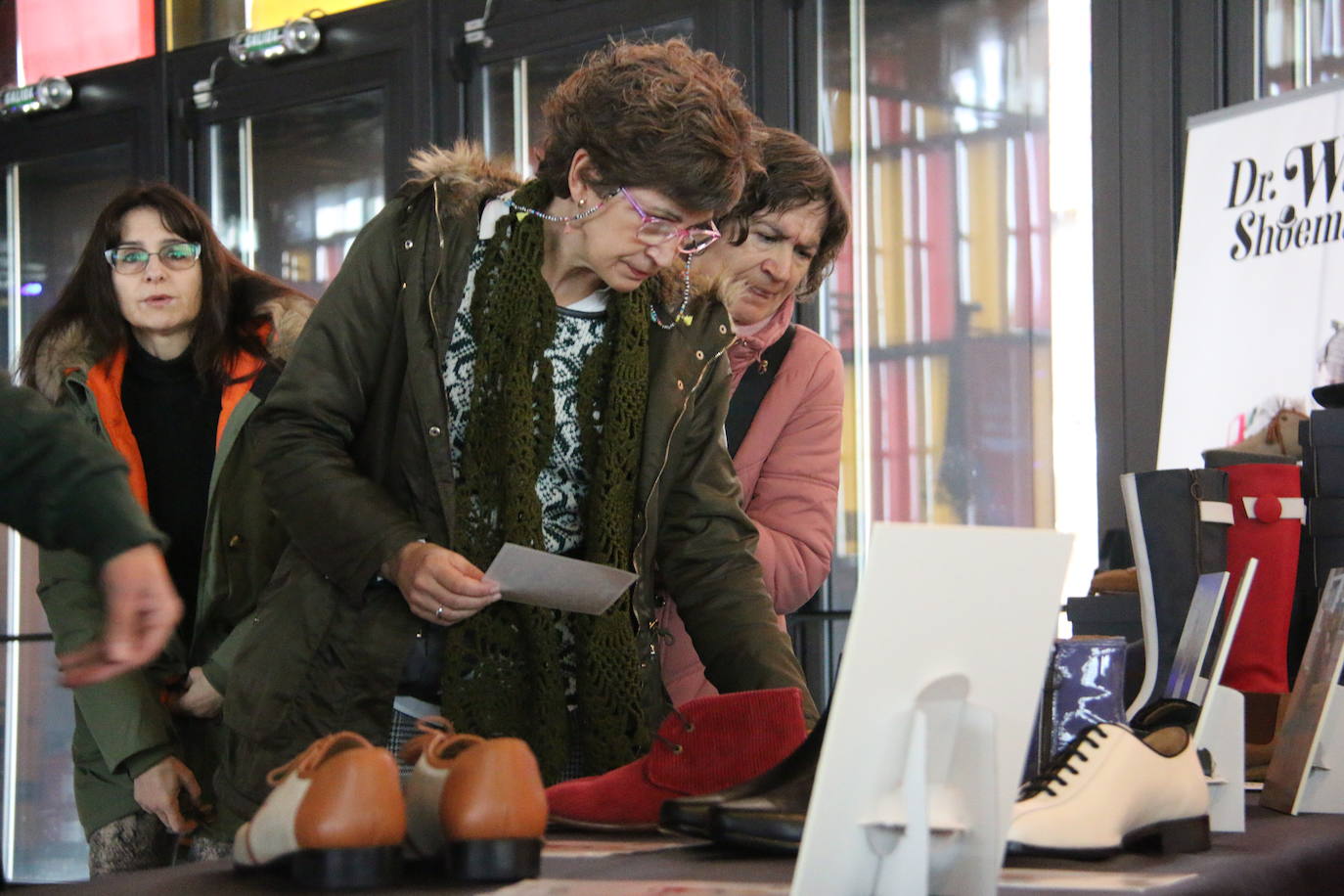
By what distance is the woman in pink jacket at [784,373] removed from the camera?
91.7 inches

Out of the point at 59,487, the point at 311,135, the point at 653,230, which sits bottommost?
the point at 59,487

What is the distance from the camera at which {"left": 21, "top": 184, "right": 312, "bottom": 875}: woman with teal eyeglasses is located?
94.6 inches

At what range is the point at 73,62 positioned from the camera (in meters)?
6.15

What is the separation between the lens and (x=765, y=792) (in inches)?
47.4

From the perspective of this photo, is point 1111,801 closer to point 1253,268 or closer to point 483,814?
point 483,814

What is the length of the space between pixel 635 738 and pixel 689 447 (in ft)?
1.13

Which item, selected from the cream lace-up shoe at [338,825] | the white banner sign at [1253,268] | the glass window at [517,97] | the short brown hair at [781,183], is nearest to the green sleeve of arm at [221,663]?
the short brown hair at [781,183]

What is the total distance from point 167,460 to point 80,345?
234 millimetres

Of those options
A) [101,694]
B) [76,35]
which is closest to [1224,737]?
[101,694]

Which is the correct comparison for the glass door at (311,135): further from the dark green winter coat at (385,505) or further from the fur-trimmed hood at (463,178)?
the dark green winter coat at (385,505)

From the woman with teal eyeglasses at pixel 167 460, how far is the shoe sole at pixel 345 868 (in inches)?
53.9

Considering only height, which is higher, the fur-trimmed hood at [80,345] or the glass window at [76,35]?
the glass window at [76,35]

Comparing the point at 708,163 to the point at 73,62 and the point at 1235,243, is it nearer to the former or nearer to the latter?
the point at 1235,243

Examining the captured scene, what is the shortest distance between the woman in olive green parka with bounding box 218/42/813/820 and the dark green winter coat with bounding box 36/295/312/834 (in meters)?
0.54
